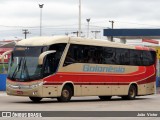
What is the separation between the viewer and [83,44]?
85.7 ft

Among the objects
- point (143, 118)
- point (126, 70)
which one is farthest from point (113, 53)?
point (143, 118)

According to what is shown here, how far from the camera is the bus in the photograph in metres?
23.8

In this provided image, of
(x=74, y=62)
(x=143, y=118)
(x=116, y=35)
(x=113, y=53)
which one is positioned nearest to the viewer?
(x=143, y=118)

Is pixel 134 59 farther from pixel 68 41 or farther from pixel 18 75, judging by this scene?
pixel 18 75

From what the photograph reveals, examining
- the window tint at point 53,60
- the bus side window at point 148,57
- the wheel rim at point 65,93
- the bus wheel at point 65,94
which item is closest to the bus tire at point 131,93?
the bus side window at point 148,57

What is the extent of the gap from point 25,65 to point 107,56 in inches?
221

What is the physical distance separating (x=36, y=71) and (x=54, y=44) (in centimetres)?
163

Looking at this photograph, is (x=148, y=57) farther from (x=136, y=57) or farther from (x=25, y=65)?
(x=25, y=65)

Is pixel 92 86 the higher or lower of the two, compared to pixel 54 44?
lower

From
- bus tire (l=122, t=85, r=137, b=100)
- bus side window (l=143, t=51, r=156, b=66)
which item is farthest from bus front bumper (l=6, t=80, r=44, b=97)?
bus side window (l=143, t=51, r=156, b=66)

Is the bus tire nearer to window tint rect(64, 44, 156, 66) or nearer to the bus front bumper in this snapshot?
window tint rect(64, 44, 156, 66)

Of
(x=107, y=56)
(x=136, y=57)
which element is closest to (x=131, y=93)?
(x=136, y=57)

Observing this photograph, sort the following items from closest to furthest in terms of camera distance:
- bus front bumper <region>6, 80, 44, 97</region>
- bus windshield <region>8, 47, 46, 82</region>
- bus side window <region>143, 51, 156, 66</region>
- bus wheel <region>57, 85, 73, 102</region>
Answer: bus front bumper <region>6, 80, 44, 97</region>, bus windshield <region>8, 47, 46, 82</region>, bus wheel <region>57, 85, 73, 102</region>, bus side window <region>143, 51, 156, 66</region>

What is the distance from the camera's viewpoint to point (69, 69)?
25141 mm
